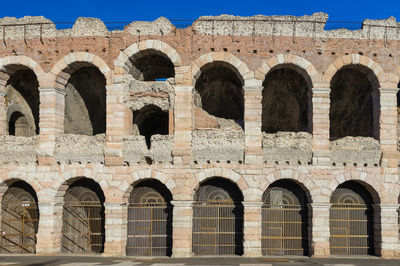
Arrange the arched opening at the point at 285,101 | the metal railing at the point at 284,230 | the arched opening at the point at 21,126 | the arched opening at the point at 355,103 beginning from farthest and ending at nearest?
the arched opening at the point at 21,126 → the arched opening at the point at 285,101 → the arched opening at the point at 355,103 → the metal railing at the point at 284,230

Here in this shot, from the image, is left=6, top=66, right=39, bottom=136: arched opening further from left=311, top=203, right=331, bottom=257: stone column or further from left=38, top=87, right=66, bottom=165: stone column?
left=311, top=203, right=331, bottom=257: stone column

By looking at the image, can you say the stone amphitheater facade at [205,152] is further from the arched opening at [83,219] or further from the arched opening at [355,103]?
the arched opening at [355,103]

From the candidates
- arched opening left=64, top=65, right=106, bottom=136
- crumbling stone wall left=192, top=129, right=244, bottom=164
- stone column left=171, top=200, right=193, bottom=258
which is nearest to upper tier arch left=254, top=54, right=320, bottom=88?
crumbling stone wall left=192, top=129, right=244, bottom=164

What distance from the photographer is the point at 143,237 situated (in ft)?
49.4

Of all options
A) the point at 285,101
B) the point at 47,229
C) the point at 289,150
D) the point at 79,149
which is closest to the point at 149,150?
the point at 79,149

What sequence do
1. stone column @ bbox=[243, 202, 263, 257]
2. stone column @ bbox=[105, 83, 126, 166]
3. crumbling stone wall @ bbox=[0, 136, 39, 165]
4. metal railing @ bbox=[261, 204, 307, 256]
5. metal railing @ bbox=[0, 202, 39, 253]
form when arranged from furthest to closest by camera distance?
metal railing @ bbox=[0, 202, 39, 253] < crumbling stone wall @ bbox=[0, 136, 39, 165] < metal railing @ bbox=[261, 204, 307, 256] < stone column @ bbox=[105, 83, 126, 166] < stone column @ bbox=[243, 202, 263, 257]

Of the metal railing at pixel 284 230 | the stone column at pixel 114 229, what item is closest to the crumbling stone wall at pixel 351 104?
the metal railing at pixel 284 230

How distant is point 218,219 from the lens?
49.3ft

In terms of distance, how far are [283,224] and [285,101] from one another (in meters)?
5.77

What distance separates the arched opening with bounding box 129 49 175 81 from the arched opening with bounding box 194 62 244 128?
4.99 feet

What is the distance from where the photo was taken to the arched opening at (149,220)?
15016 mm

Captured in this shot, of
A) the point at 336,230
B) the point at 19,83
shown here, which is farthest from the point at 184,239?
the point at 19,83

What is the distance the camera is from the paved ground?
42.5 ft

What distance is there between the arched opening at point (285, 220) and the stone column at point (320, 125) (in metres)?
1.44
